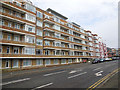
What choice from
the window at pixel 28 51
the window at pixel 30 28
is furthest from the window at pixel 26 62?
the window at pixel 30 28

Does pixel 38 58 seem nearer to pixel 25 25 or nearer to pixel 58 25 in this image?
pixel 25 25

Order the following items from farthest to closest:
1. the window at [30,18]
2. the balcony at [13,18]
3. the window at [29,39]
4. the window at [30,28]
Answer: the window at [30,18], the window at [30,28], the window at [29,39], the balcony at [13,18]

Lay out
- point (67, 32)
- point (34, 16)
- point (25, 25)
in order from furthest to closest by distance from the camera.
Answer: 1. point (67, 32)
2. point (34, 16)
3. point (25, 25)

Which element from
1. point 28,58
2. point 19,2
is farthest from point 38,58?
point 19,2

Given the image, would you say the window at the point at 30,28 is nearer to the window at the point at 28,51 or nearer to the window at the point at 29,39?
the window at the point at 29,39

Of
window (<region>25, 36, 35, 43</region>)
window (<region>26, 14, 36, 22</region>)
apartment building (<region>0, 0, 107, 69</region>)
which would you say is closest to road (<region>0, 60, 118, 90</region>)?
apartment building (<region>0, 0, 107, 69</region>)

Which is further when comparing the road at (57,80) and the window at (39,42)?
the window at (39,42)

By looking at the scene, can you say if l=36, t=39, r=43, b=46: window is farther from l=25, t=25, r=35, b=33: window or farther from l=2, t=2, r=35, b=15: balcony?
l=2, t=2, r=35, b=15: balcony

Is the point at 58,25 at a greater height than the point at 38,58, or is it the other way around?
the point at 58,25

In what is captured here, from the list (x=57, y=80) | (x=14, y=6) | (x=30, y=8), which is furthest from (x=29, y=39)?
(x=57, y=80)

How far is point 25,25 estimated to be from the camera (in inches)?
977

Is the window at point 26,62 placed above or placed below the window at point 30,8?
below

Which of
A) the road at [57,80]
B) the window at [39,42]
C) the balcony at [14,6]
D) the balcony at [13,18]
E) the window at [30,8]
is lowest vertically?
the road at [57,80]

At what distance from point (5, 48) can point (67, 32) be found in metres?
26.2
